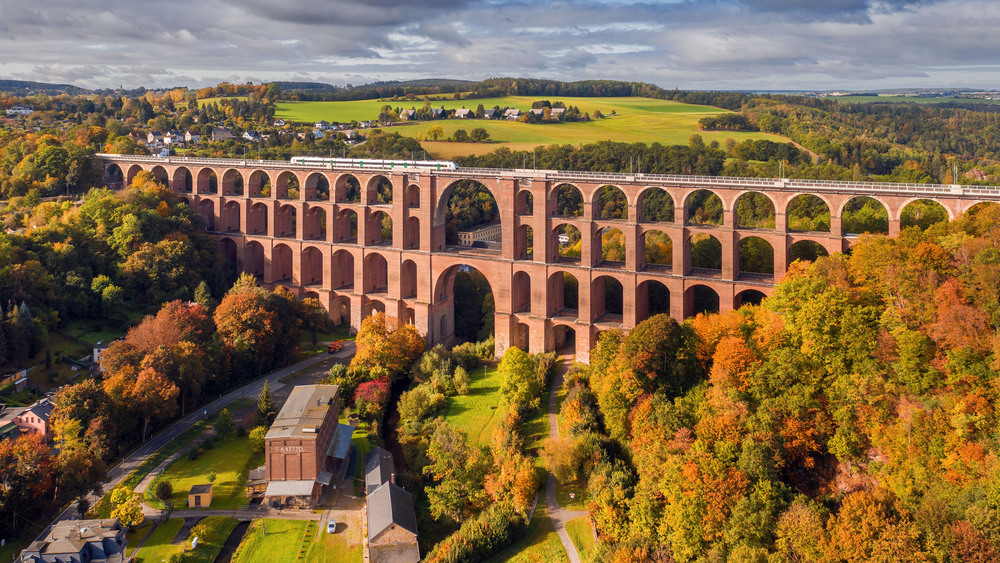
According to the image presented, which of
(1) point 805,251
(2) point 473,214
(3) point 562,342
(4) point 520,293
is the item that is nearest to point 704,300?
(1) point 805,251

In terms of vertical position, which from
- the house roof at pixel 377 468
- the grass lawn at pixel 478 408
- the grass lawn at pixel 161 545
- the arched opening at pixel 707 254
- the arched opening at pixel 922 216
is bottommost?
the grass lawn at pixel 161 545

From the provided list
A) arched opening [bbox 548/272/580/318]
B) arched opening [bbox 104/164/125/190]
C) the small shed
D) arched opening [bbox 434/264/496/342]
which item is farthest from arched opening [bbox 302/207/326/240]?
the small shed

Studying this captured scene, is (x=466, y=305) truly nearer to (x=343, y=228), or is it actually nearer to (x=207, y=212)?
(x=343, y=228)

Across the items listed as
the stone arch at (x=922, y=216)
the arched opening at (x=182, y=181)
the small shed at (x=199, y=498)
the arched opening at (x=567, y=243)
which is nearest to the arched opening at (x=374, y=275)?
the arched opening at (x=567, y=243)

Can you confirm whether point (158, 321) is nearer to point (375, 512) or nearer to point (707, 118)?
point (375, 512)

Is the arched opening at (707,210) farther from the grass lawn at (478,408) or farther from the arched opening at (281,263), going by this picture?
the arched opening at (281,263)
